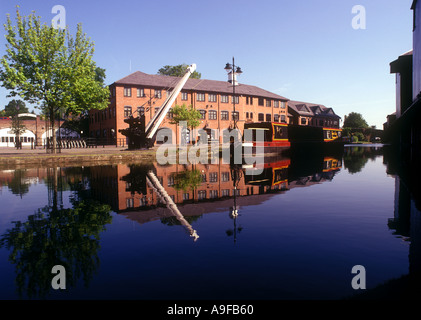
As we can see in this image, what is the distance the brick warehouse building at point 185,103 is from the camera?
47.2 meters

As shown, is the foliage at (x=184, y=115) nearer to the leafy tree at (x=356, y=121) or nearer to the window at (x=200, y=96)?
the window at (x=200, y=96)

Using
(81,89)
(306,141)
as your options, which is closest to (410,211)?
(81,89)

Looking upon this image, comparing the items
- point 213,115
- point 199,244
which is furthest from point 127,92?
point 199,244

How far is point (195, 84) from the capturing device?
5484cm

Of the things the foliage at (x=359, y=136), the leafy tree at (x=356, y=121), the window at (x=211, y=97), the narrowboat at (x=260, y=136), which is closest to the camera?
the narrowboat at (x=260, y=136)

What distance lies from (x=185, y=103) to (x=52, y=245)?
48.9m

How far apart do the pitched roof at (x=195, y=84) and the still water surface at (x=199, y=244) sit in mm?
40450

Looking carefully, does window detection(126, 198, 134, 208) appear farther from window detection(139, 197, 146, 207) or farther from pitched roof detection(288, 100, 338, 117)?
pitched roof detection(288, 100, 338, 117)

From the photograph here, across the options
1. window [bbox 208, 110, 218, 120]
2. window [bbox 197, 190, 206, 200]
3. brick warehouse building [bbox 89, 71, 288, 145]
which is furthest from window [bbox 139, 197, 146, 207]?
window [bbox 208, 110, 218, 120]

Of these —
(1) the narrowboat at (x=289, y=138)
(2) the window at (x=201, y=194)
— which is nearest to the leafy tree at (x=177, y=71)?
(1) the narrowboat at (x=289, y=138)

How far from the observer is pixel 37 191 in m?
10.6

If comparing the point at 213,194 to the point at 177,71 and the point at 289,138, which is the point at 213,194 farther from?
the point at 177,71
